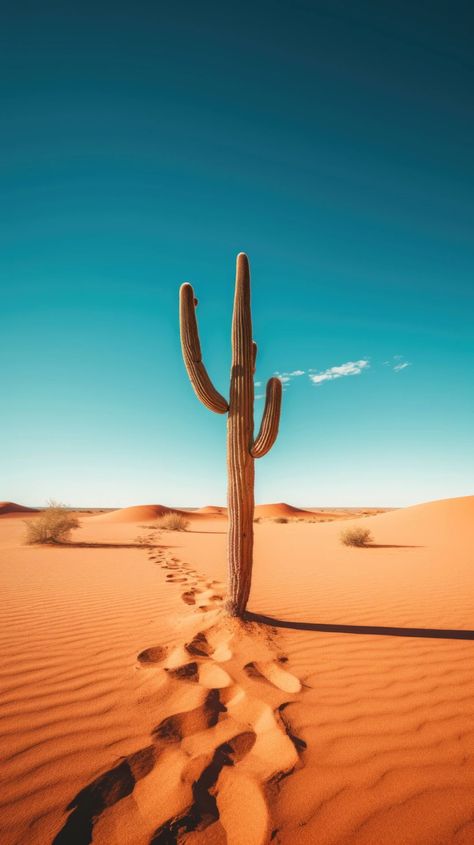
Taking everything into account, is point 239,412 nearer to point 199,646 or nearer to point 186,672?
point 199,646

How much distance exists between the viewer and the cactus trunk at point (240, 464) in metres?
4.38

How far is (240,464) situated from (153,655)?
2.20 m

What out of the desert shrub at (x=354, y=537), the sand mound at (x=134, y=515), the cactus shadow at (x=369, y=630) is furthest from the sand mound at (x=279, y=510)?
the cactus shadow at (x=369, y=630)

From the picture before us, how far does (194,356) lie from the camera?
5.23 metres

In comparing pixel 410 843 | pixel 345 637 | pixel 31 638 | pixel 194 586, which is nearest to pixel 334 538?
pixel 194 586

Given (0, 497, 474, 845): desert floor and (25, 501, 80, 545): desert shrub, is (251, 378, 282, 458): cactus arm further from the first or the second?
(25, 501, 80, 545): desert shrub

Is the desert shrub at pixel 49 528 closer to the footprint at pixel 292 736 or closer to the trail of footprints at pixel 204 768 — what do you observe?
the trail of footprints at pixel 204 768

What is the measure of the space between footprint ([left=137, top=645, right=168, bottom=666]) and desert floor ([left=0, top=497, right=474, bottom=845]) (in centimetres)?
3

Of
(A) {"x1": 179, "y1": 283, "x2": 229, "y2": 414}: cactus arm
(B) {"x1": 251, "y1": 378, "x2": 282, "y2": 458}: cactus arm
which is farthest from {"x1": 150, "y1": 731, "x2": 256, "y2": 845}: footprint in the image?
(A) {"x1": 179, "y1": 283, "x2": 229, "y2": 414}: cactus arm

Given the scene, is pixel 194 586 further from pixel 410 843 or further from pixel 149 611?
pixel 410 843

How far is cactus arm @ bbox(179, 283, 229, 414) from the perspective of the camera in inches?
194

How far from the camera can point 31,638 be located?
3.86m

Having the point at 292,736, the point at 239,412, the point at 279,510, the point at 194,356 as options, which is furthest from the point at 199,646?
the point at 279,510

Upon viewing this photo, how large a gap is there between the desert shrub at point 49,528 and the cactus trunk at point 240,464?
12.0 metres
